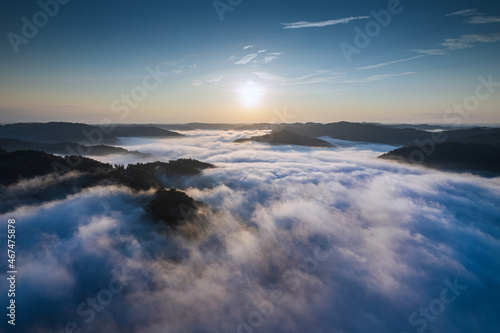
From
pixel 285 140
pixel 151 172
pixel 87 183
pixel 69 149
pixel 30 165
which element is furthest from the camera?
pixel 285 140

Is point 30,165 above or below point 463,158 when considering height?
above

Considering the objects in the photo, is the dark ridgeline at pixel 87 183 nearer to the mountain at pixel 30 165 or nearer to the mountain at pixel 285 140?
the mountain at pixel 30 165

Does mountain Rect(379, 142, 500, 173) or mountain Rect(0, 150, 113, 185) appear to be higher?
mountain Rect(0, 150, 113, 185)

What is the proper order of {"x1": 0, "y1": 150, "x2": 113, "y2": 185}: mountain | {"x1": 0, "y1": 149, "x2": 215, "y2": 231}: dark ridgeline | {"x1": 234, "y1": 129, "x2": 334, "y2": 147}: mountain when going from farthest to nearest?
{"x1": 234, "y1": 129, "x2": 334, "y2": 147}: mountain → {"x1": 0, "y1": 150, "x2": 113, "y2": 185}: mountain → {"x1": 0, "y1": 149, "x2": 215, "y2": 231}: dark ridgeline

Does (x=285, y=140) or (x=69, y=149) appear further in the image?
(x=285, y=140)

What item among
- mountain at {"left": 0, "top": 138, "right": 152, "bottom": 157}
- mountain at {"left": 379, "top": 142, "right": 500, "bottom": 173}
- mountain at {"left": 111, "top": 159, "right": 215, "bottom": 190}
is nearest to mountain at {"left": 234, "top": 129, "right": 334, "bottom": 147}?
mountain at {"left": 379, "top": 142, "right": 500, "bottom": 173}

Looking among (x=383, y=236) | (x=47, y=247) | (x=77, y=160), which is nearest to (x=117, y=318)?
(x=47, y=247)

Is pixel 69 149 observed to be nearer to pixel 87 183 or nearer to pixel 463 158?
pixel 87 183

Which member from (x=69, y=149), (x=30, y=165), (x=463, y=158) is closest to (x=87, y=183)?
(x=30, y=165)

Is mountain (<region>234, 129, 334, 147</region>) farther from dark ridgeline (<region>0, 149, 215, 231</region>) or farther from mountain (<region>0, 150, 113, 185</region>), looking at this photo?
mountain (<region>0, 150, 113, 185</region>)

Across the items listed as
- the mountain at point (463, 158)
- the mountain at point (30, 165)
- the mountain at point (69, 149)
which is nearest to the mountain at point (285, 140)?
the mountain at point (463, 158)
